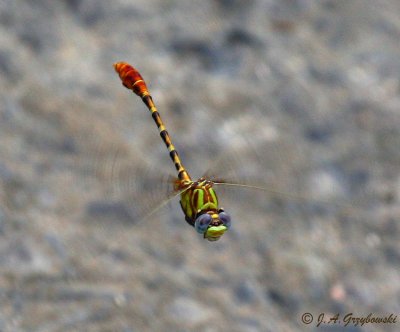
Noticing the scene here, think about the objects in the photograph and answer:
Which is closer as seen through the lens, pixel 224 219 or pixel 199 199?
pixel 224 219

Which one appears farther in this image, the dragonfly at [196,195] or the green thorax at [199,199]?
the green thorax at [199,199]

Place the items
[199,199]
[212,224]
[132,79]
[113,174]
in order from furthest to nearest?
[132,79]
[113,174]
[199,199]
[212,224]

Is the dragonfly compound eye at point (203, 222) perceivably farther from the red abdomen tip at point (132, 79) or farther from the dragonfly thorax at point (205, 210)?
the red abdomen tip at point (132, 79)

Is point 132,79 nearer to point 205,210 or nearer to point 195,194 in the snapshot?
point 195,194

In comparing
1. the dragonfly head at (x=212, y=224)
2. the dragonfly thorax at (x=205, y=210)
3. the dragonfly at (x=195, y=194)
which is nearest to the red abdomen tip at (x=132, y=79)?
the dragonfly at (x=195, y=194)

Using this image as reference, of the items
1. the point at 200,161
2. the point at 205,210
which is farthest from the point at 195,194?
the point at 200,161

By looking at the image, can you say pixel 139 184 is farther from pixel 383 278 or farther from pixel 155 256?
pixel 383 278
